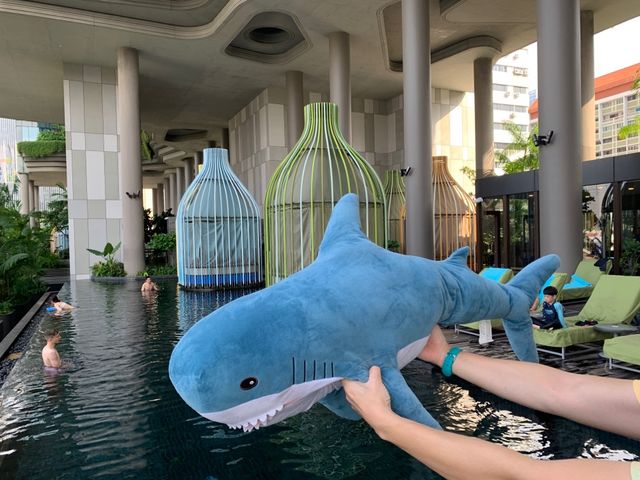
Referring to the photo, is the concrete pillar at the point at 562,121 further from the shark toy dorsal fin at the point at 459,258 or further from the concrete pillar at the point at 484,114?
the concrete pillar at the point at 484,114

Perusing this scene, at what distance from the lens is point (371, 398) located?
5.70ft

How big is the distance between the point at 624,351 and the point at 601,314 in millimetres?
2124

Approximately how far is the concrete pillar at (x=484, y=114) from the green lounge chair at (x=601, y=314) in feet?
46.8

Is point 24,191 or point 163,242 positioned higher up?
point 24,191

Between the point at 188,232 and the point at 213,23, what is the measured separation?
26.8ft

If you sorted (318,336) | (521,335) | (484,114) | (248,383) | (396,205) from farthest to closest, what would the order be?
(484,114) < (396,205) < (521,335) < (318,336) < (248,383)

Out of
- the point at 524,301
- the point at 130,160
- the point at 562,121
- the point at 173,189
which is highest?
the point at 173,189

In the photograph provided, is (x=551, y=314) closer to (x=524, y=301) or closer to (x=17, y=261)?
(x=524, y=301)

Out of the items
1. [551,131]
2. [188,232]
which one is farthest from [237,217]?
[551,131]

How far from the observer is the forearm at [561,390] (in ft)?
4.87

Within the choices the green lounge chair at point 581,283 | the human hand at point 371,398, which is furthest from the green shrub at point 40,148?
the human hand at point 371,398

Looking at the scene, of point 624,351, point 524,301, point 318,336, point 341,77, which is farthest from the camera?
point 341,77

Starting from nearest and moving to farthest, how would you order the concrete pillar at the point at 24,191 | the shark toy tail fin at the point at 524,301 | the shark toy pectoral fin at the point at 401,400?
the shark toy pectoral fin at the point at 401,400
the shark toy tail fin at the point at 524,301
the concrete pillar at the point at 24,191

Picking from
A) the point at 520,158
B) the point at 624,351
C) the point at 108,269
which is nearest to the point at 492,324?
the point at 624,351
